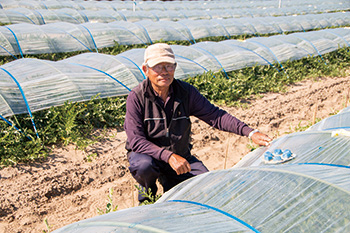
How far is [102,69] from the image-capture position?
237 inches

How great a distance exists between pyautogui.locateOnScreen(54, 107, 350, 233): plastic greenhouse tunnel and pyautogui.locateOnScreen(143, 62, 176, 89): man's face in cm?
87

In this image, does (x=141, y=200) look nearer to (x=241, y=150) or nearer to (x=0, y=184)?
(x=0, y=184)

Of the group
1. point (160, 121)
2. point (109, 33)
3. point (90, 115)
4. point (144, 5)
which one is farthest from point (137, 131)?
point (144, 5)

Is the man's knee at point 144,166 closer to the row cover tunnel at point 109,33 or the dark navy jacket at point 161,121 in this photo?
the dark navy jacket at point 161,121

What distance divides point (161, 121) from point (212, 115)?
543 mm

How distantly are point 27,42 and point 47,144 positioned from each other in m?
5.21

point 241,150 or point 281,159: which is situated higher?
point 281,159

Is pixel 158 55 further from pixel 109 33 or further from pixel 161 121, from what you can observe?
pixel 109 33

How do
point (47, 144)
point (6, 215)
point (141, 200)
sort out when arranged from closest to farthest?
1. point (141, 200)
2. point (6, 215)
3. point (47, 144)

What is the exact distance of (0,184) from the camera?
3.69 m

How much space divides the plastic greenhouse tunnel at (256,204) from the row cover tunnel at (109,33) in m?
7.64

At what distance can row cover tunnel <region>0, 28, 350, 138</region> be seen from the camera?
4.84 m

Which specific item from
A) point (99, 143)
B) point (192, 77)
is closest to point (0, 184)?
point (99, 143)

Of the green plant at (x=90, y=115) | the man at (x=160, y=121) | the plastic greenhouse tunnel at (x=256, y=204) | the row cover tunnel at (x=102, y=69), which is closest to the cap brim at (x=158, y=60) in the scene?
the man at (x=160, y=121)
